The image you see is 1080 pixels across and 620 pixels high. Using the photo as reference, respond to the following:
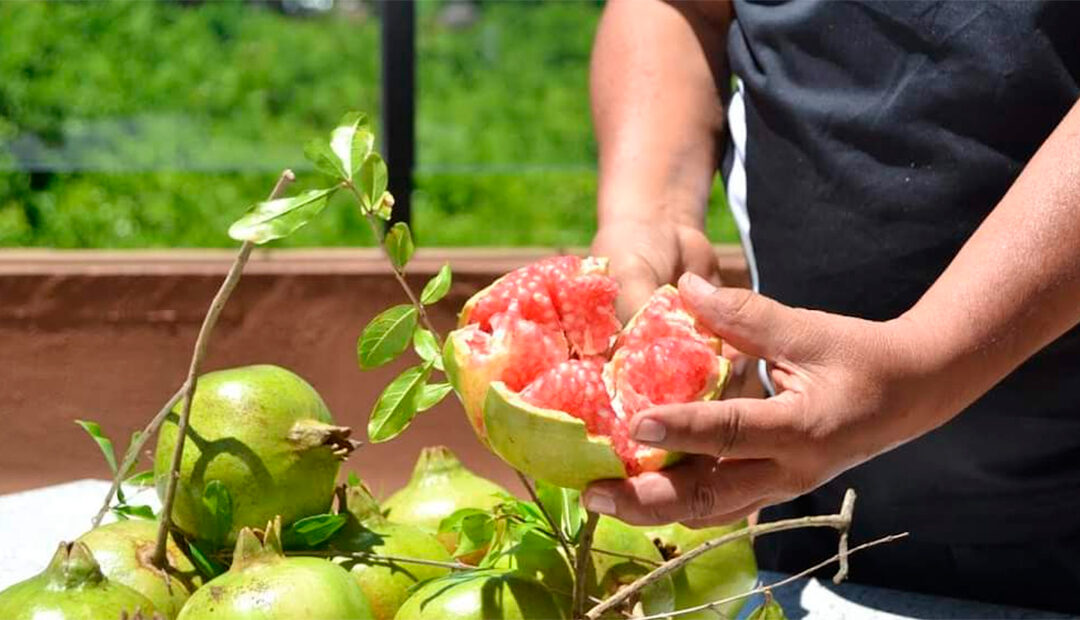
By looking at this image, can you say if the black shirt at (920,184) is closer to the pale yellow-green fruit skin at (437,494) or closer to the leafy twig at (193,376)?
the pale yellow-green fruit skin at (437,494)

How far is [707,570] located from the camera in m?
1.29

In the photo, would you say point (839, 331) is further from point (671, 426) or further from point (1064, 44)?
point (1064, 44)

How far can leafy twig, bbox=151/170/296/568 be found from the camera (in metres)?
1.09

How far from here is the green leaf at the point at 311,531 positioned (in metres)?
1.21

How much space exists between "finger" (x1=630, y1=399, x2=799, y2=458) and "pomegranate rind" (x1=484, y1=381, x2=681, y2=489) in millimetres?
34

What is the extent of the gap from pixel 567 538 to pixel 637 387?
141mm

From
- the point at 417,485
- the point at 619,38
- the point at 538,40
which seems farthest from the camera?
the point at 538,40

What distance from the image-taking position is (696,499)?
1.14 metres

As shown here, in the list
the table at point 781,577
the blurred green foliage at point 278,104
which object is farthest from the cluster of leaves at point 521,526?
the blurred green foliage at point 278,104

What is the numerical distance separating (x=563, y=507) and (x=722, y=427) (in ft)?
0.59

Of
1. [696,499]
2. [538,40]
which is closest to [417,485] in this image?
[696,499]

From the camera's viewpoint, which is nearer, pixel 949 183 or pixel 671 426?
pixel 671 426

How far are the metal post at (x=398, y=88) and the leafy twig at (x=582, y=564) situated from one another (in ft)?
6.26

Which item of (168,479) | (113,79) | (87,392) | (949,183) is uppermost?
(949,183)
